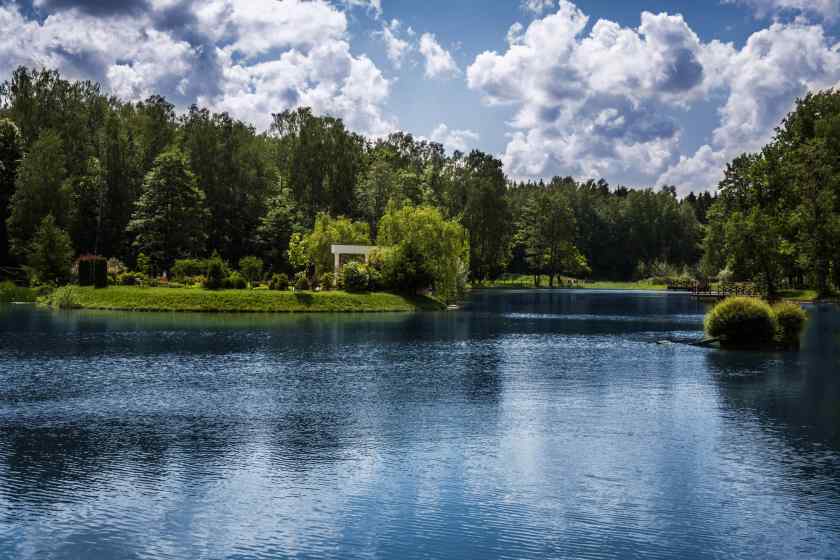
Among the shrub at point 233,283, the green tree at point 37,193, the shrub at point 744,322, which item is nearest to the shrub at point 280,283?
the shrub at point 233,283

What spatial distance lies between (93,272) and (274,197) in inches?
1570

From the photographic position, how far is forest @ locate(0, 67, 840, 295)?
8294 centimetres

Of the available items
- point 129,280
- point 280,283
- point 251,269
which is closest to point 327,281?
point 280,283

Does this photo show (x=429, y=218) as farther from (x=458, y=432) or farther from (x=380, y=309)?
(x=458, y=432)

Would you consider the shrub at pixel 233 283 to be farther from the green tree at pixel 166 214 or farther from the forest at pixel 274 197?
the green tree at pixel 166 214

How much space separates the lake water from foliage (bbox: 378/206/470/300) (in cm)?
3769

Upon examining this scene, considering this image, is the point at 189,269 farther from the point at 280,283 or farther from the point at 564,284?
the point at 564,284

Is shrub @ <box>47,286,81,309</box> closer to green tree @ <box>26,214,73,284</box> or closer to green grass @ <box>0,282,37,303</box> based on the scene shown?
green grass @ <box>0,282,37,303</box>

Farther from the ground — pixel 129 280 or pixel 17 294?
pixel 129 280

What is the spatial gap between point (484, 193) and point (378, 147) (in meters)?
32.5

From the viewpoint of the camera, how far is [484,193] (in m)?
139

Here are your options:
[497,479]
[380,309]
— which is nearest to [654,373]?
[497,479]

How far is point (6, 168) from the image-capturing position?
315 feet

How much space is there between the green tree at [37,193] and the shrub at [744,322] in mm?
76358
